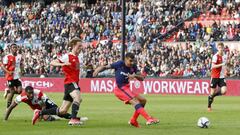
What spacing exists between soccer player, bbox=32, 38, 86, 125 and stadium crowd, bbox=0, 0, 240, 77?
23375mm

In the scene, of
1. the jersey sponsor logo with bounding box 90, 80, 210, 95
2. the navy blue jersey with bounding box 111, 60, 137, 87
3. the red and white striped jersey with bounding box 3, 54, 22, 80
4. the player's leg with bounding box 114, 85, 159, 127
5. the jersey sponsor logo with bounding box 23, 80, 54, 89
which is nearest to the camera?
the player's leg with bounding box 114, 85, 159, 127

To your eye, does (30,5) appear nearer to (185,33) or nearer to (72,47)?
(185,33)

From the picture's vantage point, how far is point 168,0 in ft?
166

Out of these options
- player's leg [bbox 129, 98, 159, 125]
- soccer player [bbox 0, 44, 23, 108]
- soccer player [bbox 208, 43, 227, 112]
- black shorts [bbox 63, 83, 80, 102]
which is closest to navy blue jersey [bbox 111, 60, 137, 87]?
player's leg [bbox 129, 98, 159, 125]

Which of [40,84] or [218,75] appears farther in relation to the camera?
[40,84]

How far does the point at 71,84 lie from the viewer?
19.0 metres

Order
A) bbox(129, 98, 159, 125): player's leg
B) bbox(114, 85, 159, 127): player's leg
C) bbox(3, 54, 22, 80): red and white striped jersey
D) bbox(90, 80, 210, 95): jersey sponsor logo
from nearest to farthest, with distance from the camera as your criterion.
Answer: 1. bbox(129, 98, 159, 125): player's leg
2. bbox(114, 85, 159, 127): player's leg
3. bbox(3, 54, 22, 80): red and white striped jersey
4. bbox(90, 80, 210, 95): jersey sponsor logo

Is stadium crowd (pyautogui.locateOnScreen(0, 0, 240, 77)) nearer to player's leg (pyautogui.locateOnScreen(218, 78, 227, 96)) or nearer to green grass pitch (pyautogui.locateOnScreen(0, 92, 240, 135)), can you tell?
player's leg (pyautogui.locateOnScreen(218, 78, 227, 96))

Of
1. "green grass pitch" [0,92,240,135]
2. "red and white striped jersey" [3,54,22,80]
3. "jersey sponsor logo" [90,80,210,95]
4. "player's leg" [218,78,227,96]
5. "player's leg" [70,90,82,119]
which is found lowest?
"jersey sponsor logo" [90,80,210,95]

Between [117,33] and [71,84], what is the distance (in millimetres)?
31650

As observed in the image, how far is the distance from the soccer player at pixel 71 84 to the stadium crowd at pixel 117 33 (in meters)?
23.4

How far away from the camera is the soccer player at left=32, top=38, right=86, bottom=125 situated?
→ 18.7 meters

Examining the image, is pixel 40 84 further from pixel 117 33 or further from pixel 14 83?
pixel 14 83

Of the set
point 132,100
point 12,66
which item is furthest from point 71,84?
point 12,66
